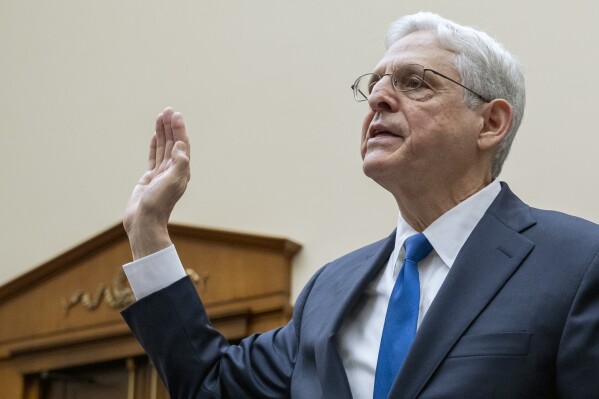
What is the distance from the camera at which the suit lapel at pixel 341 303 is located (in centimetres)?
152

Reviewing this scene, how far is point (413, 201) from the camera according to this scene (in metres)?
1.74

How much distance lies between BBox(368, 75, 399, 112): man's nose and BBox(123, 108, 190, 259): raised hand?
0.32 meters

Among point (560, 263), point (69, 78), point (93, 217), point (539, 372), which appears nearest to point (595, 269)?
point (560, 263)

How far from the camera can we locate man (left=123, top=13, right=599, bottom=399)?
1.40m

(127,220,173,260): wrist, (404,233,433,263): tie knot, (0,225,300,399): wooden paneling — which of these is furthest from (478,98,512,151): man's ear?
(0,225,300,399): wooden paneling

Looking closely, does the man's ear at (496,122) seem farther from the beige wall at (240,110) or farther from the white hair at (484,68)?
the beige wall at (240,110)

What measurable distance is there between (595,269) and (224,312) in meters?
2.77

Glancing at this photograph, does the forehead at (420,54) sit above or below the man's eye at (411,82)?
above

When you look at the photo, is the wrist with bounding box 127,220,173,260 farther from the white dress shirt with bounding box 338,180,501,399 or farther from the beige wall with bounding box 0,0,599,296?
the beige wall with bounding box 0,0,599,296

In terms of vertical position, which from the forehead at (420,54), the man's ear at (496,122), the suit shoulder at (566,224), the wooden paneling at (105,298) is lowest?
the wooden paneling at (105,298)

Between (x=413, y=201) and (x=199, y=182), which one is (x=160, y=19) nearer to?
(x=199, y=182)

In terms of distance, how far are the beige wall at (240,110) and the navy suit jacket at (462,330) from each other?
6.24 feet

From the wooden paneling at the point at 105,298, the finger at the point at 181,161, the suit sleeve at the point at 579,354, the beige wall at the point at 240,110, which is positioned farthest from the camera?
the wooden paneling at the point at 105,298

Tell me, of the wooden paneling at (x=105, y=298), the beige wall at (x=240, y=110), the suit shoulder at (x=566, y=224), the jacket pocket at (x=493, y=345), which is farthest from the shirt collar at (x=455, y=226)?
the wooden paneling at (x=105, y=298)
